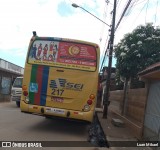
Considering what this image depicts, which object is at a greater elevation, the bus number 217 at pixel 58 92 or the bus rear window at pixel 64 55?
the bus rear window at pixel 64 55

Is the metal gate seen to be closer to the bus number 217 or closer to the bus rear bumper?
the bus rear bumper

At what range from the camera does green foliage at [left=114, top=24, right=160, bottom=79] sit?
17750 mm

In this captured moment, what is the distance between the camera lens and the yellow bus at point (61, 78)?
12.4 m

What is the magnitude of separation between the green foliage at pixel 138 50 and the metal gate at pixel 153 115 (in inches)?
216

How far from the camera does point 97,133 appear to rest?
563 inches

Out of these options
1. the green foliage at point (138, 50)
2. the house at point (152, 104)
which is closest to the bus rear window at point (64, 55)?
the house at point (152, 104)

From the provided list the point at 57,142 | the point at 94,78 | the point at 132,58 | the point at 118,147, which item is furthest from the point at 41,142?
the point at 132,58

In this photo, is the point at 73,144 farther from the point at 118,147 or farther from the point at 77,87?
the point at 77,87

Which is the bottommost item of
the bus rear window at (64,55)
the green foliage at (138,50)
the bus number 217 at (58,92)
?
the bus number 217 at (58,92)

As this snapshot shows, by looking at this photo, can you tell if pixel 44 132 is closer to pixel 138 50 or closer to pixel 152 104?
pixel 152 104

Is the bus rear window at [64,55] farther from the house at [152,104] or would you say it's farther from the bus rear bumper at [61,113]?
the house at [152,104]

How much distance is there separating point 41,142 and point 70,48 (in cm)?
388

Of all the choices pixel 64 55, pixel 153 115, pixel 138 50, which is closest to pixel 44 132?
pixel 64 55

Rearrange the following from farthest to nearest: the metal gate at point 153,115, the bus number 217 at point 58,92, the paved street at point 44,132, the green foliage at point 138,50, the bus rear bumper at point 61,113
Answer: the green foliage at point 138,50
the bus number 217 at point 58,92
the bus rear bumper at point 61,113
the metal gate at point 153,115
the paved street at point 44,132
